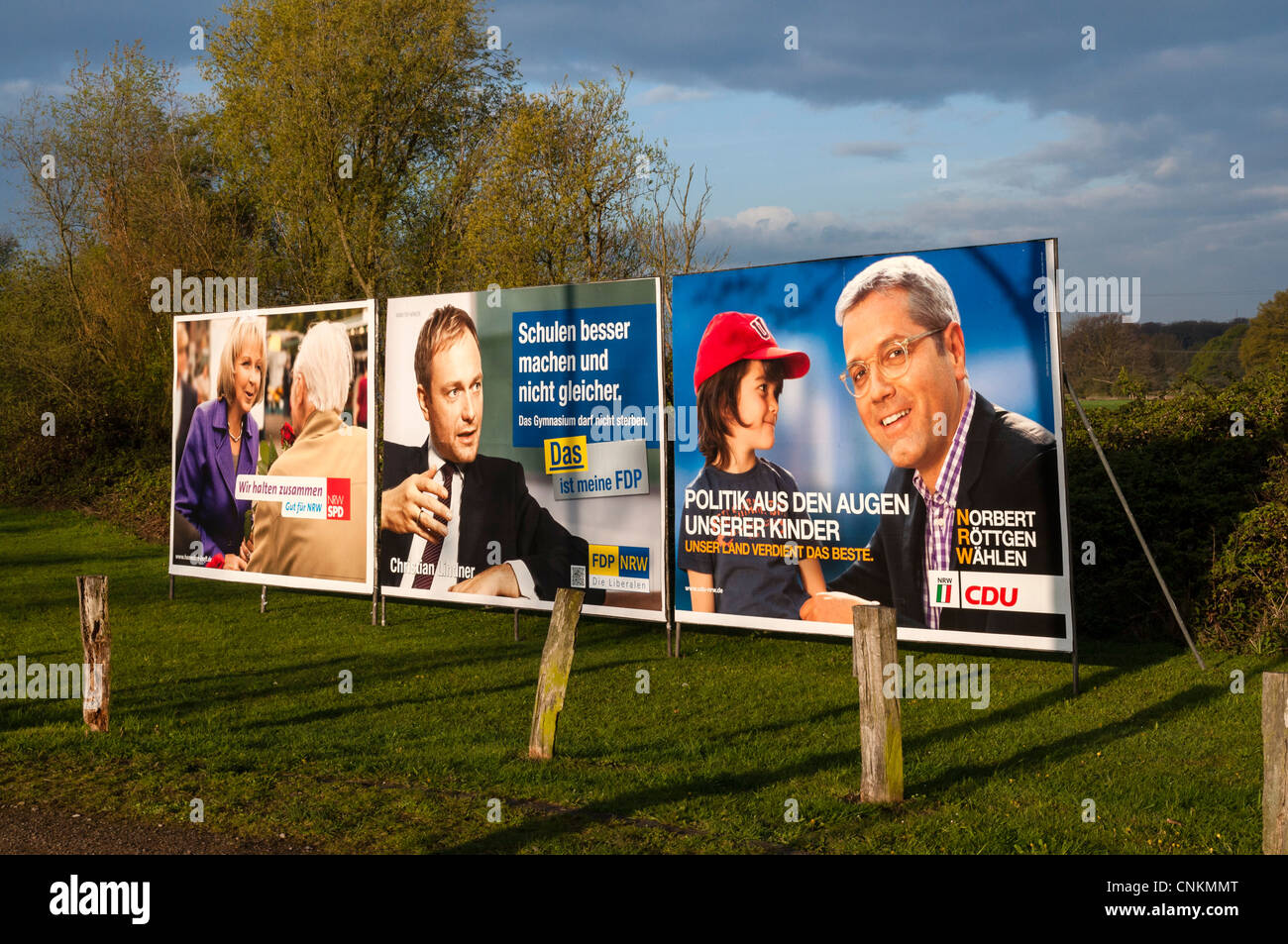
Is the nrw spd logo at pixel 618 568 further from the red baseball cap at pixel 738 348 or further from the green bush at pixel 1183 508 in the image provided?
the green bush at pixel 1183 508

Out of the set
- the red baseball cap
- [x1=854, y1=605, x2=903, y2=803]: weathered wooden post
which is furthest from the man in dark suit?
[x1=854, y1=605, x2=903, y2=803]: weathered wooden post

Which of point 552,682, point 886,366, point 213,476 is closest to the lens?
point 552,682

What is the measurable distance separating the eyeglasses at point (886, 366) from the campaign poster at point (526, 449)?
2.11 meters

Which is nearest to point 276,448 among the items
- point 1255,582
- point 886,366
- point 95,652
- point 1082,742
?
point 95,652

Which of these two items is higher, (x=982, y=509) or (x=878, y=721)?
(x=982, y=509)

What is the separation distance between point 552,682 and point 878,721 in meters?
2.42

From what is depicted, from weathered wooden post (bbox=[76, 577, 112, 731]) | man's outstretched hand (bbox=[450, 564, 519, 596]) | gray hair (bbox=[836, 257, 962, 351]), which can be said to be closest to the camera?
weathered wooden post (bbox=[76, 577, 112, 731])

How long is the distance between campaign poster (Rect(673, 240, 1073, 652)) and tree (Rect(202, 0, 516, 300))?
57.8 feet

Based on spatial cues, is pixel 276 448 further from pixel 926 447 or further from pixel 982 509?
pixel 982 509

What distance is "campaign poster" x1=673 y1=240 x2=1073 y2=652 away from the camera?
9938 mm

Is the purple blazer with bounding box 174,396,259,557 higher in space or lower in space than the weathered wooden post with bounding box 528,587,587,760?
higher

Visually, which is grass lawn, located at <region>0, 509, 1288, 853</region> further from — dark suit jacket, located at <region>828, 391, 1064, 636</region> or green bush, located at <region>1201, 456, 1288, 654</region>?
dark suit jacket, located at <region>828, 391, 1064, 636</region>

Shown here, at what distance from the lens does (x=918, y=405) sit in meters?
10.5

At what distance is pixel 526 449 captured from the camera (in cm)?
1289
